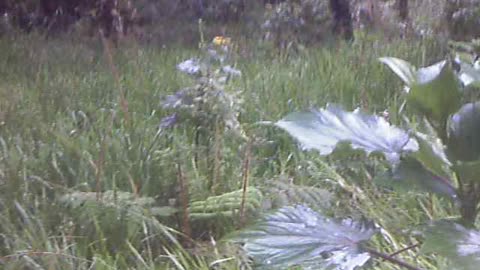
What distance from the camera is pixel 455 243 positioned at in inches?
43.1

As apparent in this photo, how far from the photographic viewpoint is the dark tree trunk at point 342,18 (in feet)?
21.0

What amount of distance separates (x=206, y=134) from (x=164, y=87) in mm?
995

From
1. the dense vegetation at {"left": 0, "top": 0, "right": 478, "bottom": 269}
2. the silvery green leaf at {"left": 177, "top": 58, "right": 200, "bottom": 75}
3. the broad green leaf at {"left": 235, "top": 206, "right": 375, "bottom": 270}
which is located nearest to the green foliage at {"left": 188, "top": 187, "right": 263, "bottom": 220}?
the dense vegetation at {"left": 0, "top": 0, "right": 478, "bottom": 269}

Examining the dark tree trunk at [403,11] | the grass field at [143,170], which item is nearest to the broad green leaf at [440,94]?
the grass field at [143,170]

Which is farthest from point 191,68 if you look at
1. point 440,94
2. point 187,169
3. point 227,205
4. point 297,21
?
point 297,21

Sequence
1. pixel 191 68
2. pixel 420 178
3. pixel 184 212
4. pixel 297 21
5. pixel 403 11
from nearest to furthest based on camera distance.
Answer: pixel 420 178
pixel 184 212
pixel 191 68
pixel 403 11
pixel 297 21

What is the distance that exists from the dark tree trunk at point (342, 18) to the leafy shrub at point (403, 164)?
5.15m

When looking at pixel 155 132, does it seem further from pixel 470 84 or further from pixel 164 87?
pixel 470 84

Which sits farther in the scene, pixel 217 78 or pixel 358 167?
pixel 217 78

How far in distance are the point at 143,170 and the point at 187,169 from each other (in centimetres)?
14

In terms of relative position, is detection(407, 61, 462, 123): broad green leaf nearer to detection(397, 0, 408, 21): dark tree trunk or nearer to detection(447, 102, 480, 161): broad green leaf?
detection(447, 102, 480, 161): broad green leaf

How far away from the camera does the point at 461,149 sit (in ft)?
3.84

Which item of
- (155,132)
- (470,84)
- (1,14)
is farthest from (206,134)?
(1,14)

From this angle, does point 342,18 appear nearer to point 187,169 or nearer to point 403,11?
point 403,11
